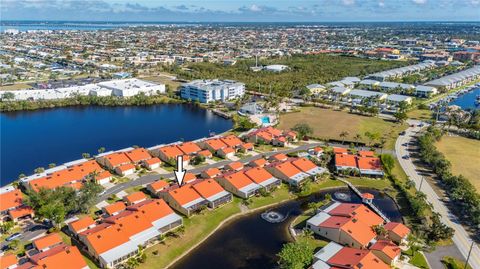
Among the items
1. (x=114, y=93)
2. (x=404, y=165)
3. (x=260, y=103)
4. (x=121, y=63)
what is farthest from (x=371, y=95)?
(x=121, y=63)

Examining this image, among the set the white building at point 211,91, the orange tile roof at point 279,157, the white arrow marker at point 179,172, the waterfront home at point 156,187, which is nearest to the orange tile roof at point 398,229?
the orange tile roof at point 279,157

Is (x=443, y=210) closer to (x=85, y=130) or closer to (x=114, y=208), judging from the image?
(x=114, y=208)

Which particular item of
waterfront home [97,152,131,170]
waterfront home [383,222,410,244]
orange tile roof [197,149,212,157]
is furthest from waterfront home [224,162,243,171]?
waterfront home [383,222,410,244]

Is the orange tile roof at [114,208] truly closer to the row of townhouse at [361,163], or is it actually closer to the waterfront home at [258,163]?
the waterfront home at [258,163]

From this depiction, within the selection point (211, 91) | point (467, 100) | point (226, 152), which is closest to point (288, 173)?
point (226, 152)

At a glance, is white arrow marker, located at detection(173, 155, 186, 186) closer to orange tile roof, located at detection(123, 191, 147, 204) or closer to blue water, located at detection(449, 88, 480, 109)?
orange tile roof, located at detection(123, 191, 147, 204)

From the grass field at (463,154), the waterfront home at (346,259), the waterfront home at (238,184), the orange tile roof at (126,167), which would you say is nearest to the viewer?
the waterfront home at (346,259)
